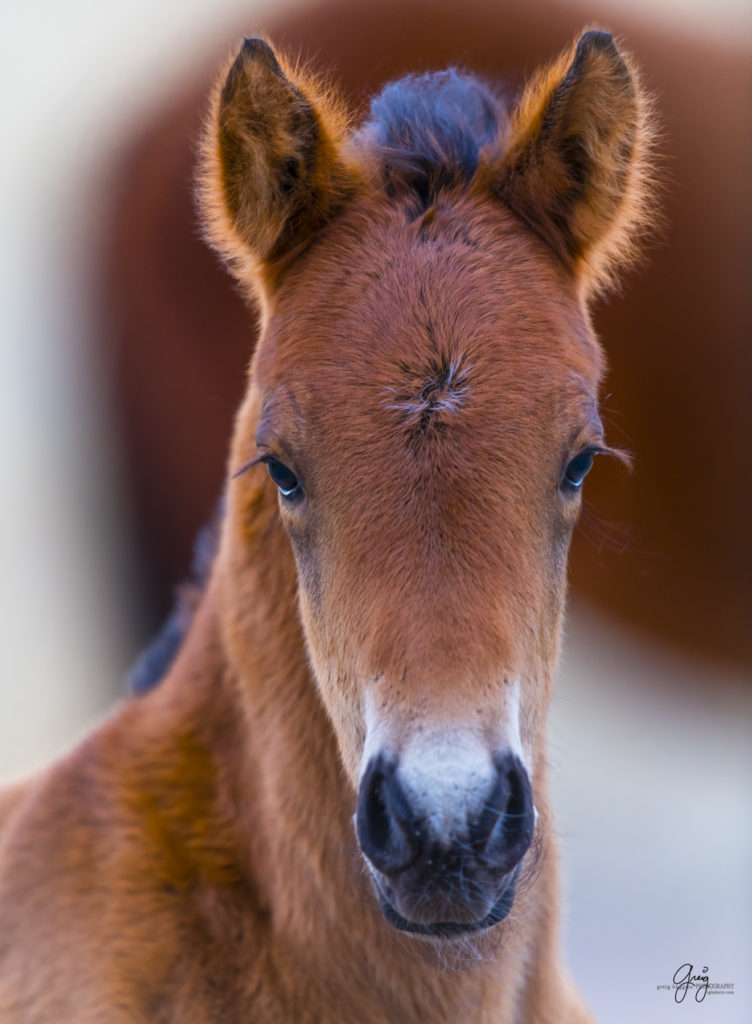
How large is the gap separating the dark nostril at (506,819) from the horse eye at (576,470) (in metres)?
0.56

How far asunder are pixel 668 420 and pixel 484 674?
10.1 ft

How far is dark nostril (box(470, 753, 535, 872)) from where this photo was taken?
1360 mm

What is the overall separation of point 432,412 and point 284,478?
0.33m

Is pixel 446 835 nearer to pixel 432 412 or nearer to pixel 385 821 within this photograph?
pixel 385 821

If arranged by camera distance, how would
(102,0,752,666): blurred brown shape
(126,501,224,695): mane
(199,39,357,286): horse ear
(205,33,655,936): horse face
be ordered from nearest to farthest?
(205,33,655,936): horse face
(199,39,357,286): horse ear
(126,501,224,695): mane
(102,0,752,666): blurred brown shape

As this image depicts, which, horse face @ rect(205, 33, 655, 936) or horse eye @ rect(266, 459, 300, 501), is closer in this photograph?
horse face @ rect(205, 33, 655, 936)

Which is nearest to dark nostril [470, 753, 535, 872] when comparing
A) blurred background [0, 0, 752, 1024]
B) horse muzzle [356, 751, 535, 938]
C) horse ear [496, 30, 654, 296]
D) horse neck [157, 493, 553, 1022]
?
horse muzzle [356, 751, 535, 938]

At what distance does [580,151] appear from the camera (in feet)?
6.62

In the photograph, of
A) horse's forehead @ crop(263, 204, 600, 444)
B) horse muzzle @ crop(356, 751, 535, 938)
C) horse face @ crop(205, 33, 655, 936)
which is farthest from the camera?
horse's forehead @ crop(263, 204, 600, 444)

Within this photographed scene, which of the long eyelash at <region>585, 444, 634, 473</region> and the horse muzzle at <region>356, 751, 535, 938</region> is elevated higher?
the long eyelash at <region>585, 444, 634, 473</region>

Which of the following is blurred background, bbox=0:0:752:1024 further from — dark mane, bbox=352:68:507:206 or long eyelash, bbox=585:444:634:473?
dark mane, bbox=352:68:507:206

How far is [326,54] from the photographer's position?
15.5ft

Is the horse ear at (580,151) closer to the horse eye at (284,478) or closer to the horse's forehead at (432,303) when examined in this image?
the horse's forehead at (432,303)

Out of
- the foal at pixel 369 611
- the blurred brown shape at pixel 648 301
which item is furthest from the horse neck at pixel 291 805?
the blurred brown shape at pixel 648 301
